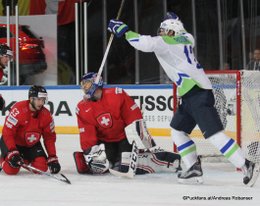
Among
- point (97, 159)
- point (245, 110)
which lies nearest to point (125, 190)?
point (97, 159)

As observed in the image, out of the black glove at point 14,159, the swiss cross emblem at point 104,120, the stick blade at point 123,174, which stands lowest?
the stick blade at point 123,174

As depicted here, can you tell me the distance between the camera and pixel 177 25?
11.5 feet

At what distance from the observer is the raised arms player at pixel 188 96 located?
3.30m

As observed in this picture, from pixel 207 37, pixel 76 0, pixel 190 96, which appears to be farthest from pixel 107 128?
pixel 207 37

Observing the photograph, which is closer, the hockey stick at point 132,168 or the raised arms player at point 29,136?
the hockey stick at point 132,168

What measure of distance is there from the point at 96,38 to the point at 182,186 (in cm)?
562

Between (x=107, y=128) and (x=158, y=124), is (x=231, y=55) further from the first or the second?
(x=107, y=128)

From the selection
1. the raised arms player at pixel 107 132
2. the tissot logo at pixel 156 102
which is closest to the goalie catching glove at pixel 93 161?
the raised arms player at pixel 107 132

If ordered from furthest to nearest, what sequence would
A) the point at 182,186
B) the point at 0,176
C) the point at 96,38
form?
the point at 96,38
the point at 0,176
the point at 182,186

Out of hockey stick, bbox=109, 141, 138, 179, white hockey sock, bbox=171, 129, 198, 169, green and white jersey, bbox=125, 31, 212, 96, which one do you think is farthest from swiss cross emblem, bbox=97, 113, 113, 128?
green and white jersey, bbox=125, 31, 212, 96

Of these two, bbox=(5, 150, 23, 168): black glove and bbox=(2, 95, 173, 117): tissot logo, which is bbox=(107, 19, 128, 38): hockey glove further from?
bbox=(2, 95, 173, 117): tissot logo

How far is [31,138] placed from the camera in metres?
3.89

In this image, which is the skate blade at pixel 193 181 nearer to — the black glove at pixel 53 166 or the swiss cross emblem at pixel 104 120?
the swiss cross emblem at pixel 104 120

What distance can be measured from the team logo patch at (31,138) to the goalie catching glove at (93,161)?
0.28 m
